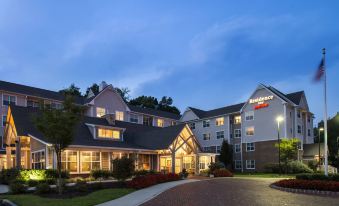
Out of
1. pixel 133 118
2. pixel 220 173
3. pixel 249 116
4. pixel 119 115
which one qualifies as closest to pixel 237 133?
pixel 249 116

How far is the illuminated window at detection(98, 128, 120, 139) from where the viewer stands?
124 feet

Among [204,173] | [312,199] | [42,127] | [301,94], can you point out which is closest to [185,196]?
[312,199]

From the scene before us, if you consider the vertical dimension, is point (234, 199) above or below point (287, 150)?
above

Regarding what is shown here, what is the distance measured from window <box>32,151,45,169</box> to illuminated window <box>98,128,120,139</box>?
7.44 meters

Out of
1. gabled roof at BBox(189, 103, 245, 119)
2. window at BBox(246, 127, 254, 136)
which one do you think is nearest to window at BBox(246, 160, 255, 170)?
window at BBox(246, 127, 254, 136)

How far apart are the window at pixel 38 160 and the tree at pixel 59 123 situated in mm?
10518

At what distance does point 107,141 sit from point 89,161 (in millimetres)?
4778

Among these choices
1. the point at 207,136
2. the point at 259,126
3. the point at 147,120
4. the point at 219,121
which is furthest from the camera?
the point at 207,136

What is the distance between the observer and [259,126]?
53.1 metres

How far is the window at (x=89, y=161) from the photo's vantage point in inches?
1269

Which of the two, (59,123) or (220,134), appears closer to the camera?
(59,123)

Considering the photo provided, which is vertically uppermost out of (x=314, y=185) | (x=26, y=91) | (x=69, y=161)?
(x=26, y=91)

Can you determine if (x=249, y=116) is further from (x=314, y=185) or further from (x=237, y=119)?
(x=314, y=185)

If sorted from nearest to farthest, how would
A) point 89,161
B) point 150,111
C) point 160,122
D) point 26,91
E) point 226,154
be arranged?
point 89,161 < point 26,91 < point 226,154 < point 150,111 < point 160,122
